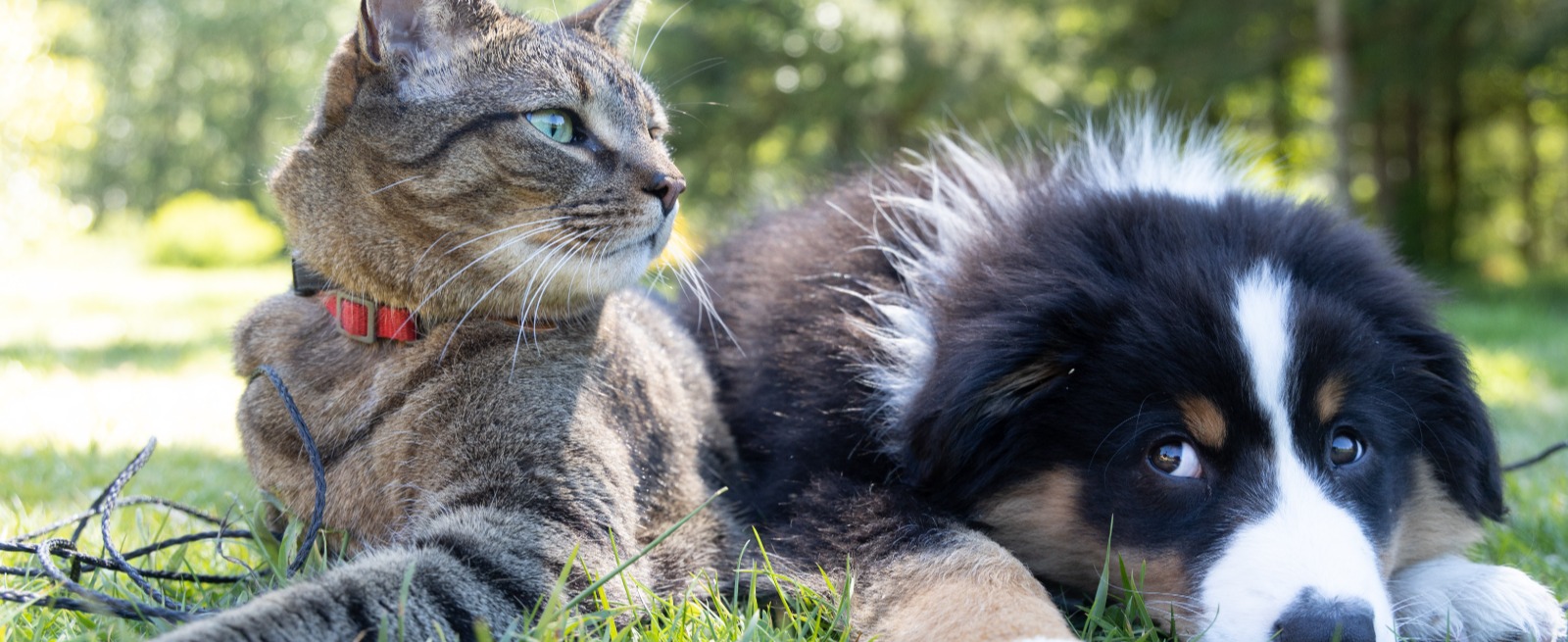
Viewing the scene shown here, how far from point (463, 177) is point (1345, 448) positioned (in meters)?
2.06

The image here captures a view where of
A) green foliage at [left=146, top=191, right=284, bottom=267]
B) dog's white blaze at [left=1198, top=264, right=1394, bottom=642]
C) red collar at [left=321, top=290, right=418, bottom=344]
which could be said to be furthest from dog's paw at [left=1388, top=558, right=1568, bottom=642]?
green foliage at [left=146, top=191, right=284, bottom=267]

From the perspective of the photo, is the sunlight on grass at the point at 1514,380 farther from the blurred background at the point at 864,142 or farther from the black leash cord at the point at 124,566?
the black leash cord at the point at 124,566

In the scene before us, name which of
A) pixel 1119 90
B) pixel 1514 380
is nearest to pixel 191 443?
pixel 1514 380

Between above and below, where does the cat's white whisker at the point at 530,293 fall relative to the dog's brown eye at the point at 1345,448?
above

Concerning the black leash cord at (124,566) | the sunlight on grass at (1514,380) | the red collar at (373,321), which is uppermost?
the red collar at (373,321)

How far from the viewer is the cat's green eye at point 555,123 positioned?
2508 mm

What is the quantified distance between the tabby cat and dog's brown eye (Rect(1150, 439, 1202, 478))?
1.03 m

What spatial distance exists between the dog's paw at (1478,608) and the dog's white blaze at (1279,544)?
31cm

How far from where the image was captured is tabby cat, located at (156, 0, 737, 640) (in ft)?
7.75

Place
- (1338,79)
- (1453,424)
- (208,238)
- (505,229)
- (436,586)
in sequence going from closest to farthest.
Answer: (436,586)
(505,229)
(1453,424)
(1338,79)
(208,238)

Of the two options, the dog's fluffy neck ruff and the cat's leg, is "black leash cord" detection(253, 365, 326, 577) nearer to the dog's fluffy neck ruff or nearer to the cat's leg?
the cat's leg

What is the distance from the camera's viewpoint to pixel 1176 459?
2.44 meters

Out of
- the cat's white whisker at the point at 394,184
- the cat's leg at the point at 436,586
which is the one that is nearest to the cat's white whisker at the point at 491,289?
the cat's white whisker at the point at 394,184

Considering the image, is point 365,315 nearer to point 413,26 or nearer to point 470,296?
point 470,296
